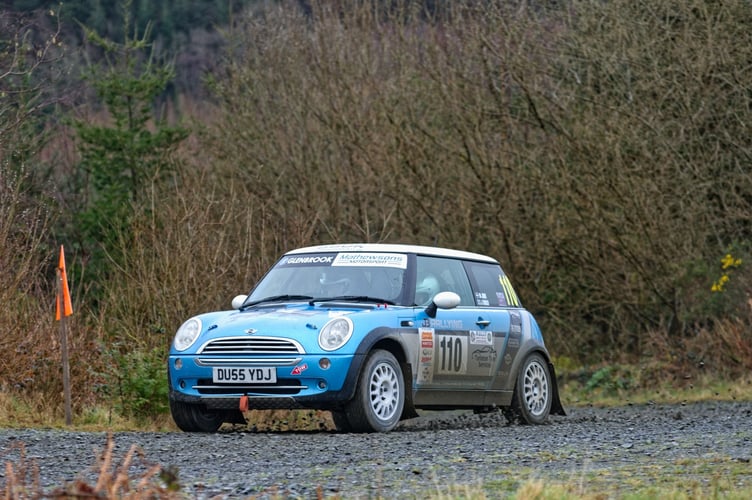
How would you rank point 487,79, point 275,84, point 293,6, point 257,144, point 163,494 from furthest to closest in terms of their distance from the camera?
point 293,6 < point 275,84 < point 257,144 < point 487,79 < point 163,494

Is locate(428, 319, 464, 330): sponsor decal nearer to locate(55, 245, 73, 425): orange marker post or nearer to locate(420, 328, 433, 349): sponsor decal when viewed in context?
locate(420, 328, 433, 349): sponsor decal

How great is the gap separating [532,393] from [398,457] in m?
5.12

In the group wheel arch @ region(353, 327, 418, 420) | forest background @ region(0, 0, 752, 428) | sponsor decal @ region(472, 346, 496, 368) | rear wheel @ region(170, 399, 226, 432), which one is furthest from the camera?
forest background @ region(0, 0, 752, 428)

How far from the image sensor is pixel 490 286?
14008mm

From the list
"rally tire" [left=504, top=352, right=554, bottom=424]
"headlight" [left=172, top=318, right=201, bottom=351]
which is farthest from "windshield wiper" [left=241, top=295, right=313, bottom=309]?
"rally tire" [left=504, top=352, right=554, bottom=424]

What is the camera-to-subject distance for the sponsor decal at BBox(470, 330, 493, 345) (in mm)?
13164

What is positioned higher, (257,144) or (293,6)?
(293,6)

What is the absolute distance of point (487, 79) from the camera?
2555cm

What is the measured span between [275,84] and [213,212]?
9.83 m

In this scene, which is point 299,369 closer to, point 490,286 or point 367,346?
point 367,346

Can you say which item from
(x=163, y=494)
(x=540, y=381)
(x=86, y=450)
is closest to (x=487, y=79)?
(x=540, y=381)

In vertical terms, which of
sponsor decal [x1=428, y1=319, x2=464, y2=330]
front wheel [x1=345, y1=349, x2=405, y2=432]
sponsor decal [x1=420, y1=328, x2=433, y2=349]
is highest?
sponsor decal [x1=428, y1=319, x2=464, y2=330]

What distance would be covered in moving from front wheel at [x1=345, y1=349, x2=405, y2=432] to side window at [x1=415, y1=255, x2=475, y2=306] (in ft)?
3.35

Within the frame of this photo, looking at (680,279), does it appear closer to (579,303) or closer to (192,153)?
(579,303)
